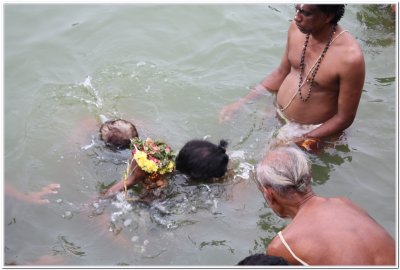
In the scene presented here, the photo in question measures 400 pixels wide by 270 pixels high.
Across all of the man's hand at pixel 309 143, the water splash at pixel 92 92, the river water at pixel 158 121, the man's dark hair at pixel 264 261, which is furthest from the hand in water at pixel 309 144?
the water splash at pixel 92 92

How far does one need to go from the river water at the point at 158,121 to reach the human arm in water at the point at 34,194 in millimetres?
50

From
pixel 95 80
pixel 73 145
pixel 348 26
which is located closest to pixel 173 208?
pixel 73 145

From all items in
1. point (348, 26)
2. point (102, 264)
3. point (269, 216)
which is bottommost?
point (102, 264)

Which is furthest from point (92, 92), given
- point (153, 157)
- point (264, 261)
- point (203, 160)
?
point (264, 261)

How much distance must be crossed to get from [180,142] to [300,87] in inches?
52.1

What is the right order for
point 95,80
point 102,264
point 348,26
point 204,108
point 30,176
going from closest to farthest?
point 102,264 < point 30,176 < point 204,108 < point 95,80 < point 348,26

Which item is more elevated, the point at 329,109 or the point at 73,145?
the point at 329,109

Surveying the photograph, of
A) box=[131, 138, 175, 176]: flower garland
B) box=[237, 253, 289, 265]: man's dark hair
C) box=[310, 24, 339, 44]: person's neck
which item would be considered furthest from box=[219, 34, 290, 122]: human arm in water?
box=[237, 253, 289, 265]: man's dark hair

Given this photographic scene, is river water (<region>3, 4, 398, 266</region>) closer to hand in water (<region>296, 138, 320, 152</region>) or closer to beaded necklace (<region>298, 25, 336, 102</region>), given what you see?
hand in water (<region>296, 138, 320, 152</region>)

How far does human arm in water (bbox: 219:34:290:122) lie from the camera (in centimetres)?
490

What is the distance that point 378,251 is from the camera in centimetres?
277

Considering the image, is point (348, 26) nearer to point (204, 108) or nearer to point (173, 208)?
point (204, 108)

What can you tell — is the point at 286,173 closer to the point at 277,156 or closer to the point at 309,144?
the point at 277,156

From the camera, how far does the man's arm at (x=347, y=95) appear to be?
3.87 meters
